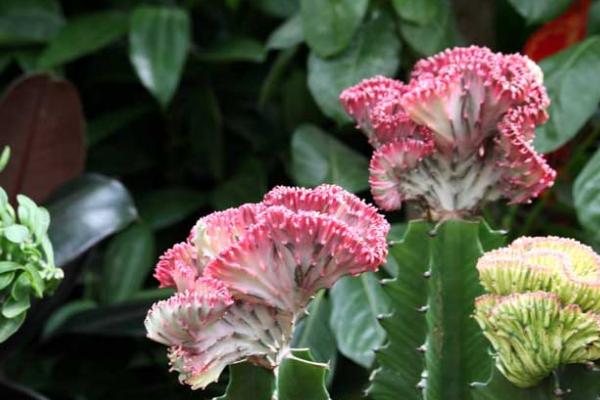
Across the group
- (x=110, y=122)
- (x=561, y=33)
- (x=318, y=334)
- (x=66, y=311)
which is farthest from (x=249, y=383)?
(x=110, y=122)

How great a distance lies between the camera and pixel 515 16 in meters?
1.62

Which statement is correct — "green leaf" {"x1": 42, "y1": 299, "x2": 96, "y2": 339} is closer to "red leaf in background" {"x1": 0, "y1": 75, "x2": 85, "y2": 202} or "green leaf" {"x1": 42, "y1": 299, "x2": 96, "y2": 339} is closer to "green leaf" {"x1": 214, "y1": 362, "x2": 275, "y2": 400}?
"red leaf in background" {"x1": 0, "y1": 75, "x2": 85, "y2": 202}

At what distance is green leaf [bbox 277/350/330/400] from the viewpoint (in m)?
0.56

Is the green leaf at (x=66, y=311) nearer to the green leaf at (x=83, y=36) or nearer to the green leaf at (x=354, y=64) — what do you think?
the green leaf at (x=83, y=36)

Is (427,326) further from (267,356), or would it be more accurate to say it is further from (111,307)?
(111,307)

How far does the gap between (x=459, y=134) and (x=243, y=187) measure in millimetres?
1020

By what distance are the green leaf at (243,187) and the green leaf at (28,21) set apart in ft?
1.23

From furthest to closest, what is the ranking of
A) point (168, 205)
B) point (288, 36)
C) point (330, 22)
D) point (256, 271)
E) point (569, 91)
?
point (168, 205) → point (288, 36) → point (330, 22) → point (569, 91) → point (256, 271)

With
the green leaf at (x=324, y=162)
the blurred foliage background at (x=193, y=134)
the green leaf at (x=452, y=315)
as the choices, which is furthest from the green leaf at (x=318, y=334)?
the green leaf at (x=452, y=315)

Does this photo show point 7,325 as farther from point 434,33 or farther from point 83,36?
point 83,36

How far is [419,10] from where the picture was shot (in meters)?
1.41

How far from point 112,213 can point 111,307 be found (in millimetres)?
235

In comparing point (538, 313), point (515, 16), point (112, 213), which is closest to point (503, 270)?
point (538, 313)

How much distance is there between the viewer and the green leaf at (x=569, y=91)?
123 centimetres
